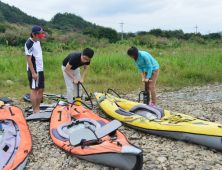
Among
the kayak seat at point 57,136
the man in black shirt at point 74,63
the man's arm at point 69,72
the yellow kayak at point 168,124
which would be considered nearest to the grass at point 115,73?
the man in black shirt at point 74,63

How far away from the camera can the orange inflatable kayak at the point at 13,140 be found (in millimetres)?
2480

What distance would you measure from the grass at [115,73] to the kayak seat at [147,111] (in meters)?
2.79

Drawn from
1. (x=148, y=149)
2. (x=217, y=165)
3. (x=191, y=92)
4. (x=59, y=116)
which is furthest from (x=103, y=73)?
(x=217, y=165)

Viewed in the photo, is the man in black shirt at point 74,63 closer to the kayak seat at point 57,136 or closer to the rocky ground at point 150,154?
the rocky ground at point 150,154

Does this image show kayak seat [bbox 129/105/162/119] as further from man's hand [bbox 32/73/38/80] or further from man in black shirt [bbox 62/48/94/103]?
man's hand [bbox 32/73/38/80]

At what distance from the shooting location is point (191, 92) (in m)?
7.02

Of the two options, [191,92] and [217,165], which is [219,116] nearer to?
[217,165]

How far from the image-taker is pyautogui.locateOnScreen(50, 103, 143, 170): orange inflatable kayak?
93.0 inches

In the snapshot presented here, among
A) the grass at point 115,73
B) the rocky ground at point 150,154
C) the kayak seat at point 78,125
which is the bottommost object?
the rocky ground at point 150,154

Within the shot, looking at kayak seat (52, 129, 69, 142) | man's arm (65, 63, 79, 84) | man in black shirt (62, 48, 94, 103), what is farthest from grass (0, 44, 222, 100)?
kayak seat (52, 129, 69, 142)

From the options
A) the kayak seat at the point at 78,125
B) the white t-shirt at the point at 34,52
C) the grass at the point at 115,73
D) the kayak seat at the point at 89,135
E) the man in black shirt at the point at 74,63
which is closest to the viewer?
the kayak seat at the point at 89,135

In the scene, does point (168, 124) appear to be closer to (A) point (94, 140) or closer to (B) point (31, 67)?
(A) point (94, 140)

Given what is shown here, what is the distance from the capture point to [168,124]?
3.35 m

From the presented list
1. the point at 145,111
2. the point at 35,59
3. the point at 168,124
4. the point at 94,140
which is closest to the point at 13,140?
the point at 94,140
